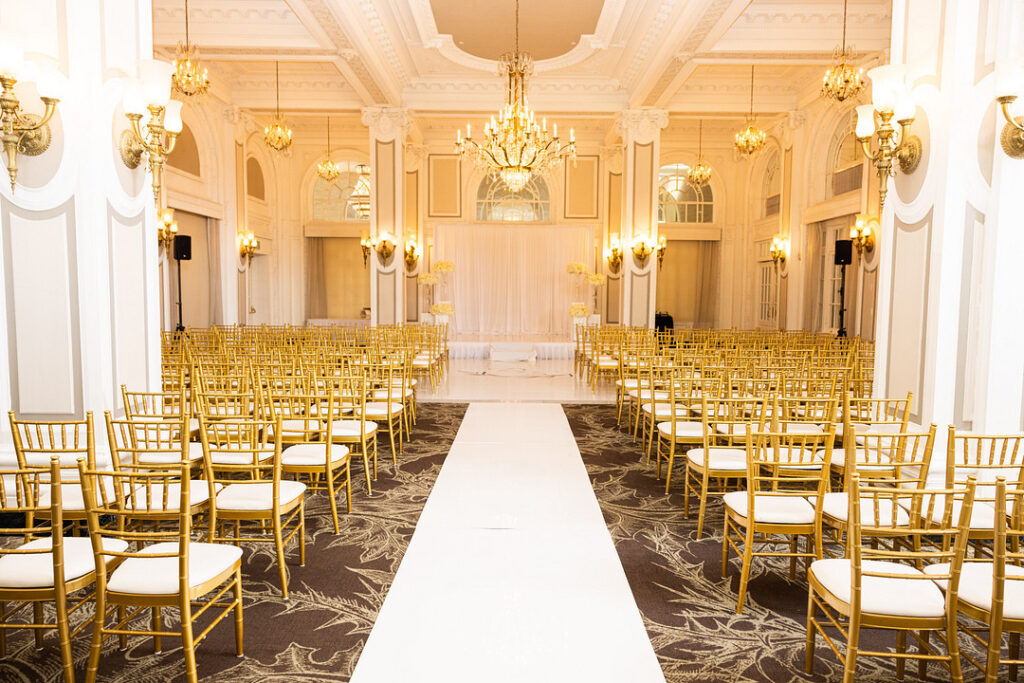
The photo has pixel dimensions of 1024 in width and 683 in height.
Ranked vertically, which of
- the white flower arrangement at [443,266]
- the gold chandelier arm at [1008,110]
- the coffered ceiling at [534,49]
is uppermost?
the coffered ceiling at [534,49]

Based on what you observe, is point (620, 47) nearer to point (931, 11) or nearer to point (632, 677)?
point (931, 11)

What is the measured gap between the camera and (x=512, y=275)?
60.0 feet

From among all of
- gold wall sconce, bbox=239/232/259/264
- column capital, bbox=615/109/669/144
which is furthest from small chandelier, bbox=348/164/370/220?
column capital, bbox=615/109/669/144

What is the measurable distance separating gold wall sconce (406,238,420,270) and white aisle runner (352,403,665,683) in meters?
11.4

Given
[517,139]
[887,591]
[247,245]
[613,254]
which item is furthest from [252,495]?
[613,254]

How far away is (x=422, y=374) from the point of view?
35.3 feet

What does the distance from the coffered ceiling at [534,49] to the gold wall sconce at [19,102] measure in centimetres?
537

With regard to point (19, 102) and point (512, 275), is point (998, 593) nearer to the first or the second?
point (19, 102)

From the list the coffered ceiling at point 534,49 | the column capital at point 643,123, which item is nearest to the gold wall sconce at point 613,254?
the column capital at point 643,123

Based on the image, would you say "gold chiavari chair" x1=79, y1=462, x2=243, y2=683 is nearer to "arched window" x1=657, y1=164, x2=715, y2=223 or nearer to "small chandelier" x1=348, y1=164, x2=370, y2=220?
A: "small chandelier" x1=348, y1=164, x2=370, y2=220

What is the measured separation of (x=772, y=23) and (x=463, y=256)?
32.5 feet

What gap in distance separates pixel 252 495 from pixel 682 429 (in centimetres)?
→ 314

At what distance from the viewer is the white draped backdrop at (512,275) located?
58.5ft

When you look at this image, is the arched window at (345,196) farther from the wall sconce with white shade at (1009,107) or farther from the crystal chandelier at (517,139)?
the wall sconce with white shade at (1009,107)
